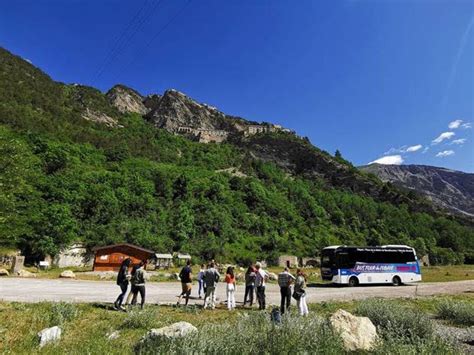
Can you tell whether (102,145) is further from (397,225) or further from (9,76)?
(397,225)

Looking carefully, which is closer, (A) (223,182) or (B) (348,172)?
(A) (223,182)

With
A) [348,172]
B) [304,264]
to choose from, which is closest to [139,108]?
[348,172]

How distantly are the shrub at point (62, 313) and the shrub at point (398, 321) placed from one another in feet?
31.2

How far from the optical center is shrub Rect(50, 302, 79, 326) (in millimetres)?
10891

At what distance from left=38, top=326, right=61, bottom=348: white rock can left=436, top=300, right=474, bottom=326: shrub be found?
46.3 ft

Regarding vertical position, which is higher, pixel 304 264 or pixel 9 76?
pixel 9 76

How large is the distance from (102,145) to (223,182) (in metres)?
37.0

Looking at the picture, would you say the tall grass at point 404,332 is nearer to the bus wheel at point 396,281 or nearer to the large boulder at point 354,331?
the large boulder at point 354,331

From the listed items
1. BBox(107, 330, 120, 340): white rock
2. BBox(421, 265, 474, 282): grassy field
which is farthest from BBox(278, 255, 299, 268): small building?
BBox(107, 330, 120, 340): white rock

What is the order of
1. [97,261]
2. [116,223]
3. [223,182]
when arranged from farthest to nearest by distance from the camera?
1. [223,182]
2. [116,223]
3. [97,261]

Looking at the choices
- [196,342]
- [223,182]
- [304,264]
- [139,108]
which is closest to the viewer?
[196,342]

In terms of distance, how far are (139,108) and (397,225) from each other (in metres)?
143

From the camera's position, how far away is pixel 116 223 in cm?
6391

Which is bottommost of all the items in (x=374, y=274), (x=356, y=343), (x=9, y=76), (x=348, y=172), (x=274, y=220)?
(x=356, y=343)
